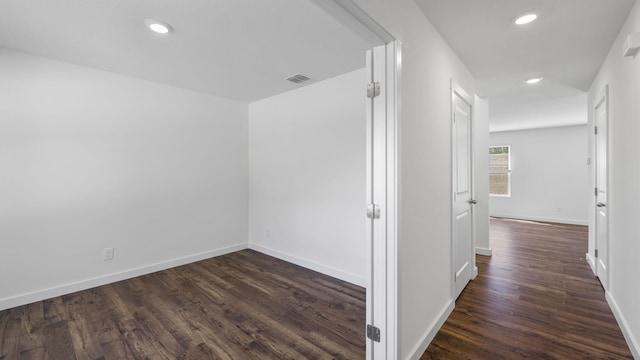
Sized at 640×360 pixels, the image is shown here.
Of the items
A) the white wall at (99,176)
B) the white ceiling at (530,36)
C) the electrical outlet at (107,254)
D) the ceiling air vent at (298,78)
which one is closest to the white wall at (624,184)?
the white ceiling at (530,36)

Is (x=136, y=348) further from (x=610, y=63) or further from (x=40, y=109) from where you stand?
(x=610, y=63)

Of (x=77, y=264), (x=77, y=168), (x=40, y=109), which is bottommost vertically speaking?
(x=77, y=264)

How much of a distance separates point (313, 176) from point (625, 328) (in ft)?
9.90

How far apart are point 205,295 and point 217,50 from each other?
93.5 inches

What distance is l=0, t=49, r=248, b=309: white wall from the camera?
265 cm

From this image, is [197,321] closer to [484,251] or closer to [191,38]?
[191,38]

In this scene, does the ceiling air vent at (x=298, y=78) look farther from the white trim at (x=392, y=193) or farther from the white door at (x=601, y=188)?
the white door at (x=601, y=188)

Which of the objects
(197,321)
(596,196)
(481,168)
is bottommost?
(197,321)

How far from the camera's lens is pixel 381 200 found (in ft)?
5.29

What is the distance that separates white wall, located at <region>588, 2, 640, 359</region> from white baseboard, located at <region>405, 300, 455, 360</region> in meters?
1.10

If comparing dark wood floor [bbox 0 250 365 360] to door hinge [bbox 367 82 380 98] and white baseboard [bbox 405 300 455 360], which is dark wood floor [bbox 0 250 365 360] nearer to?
white baseboard [bbox 405 300 455 360]

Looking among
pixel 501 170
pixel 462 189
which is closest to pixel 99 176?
pixel 462 189

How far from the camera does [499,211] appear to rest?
7.71 meters

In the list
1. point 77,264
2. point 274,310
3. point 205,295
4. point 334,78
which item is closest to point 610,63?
point 334,78
